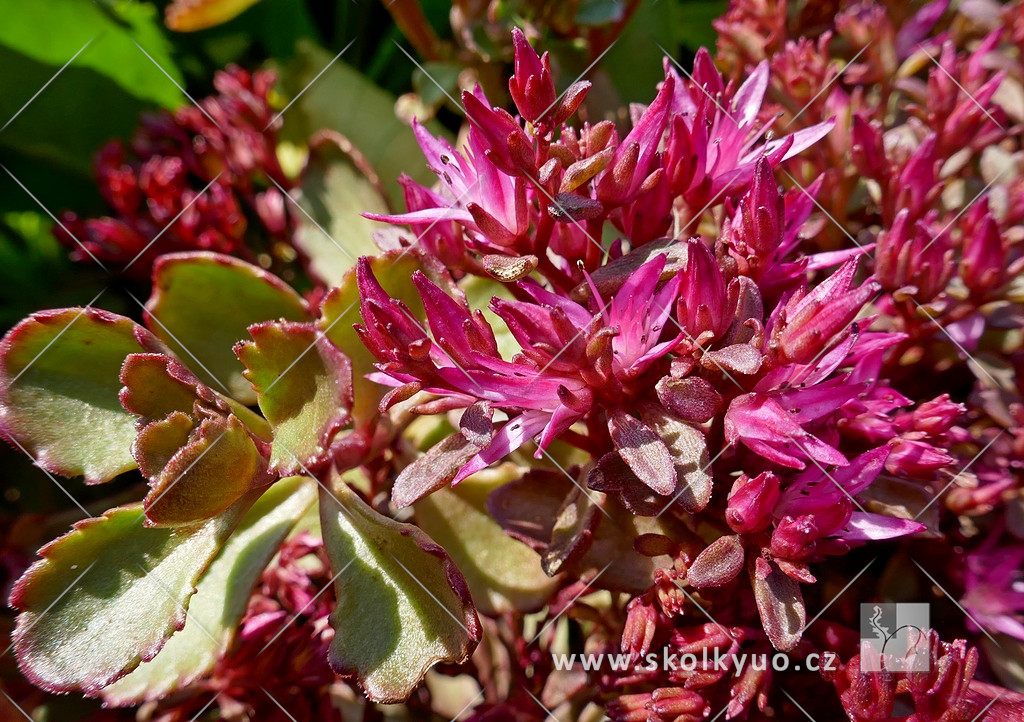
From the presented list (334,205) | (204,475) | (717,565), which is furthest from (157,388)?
(717,565)

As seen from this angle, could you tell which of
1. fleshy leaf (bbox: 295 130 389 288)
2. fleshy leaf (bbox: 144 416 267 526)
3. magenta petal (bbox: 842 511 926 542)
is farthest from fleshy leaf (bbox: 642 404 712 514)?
fleshy leaf (bbox: 295 130 389 288)

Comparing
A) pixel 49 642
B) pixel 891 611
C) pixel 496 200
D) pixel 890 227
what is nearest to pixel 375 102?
pixel 496 200

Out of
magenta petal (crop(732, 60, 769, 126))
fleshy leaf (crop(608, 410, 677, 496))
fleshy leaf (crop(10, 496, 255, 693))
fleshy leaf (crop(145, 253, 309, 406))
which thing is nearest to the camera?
fleshy leaf (crop(608, 410, 677, 496))

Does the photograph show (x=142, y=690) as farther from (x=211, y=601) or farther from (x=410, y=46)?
(x=410, y=46)

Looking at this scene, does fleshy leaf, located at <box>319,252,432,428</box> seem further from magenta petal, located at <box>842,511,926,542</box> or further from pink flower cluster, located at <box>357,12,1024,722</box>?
magenta petal, located at <box>842,511,926,542</box>

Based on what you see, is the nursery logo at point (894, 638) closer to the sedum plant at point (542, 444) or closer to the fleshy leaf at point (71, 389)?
the sedum plant at point (542, 444)

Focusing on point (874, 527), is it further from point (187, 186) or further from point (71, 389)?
point (187, 186)

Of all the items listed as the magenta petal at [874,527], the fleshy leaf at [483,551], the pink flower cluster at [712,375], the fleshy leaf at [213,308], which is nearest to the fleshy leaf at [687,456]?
the pink flower cluster at [712,375]

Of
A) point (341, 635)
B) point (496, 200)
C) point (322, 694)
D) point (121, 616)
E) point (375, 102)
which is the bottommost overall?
point (322, 694)
